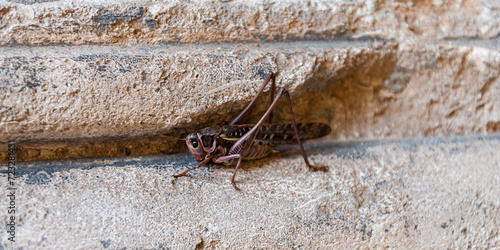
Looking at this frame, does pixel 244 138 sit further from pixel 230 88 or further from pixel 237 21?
pixel 237 21

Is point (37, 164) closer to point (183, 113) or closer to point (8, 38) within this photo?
point (8, 38)

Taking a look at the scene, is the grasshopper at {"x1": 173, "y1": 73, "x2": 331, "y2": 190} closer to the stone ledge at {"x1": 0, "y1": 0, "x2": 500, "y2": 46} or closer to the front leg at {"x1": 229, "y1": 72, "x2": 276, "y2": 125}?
the front leg at {"x1": 229, "y1": 72, "x2": 276, "y2": 125}

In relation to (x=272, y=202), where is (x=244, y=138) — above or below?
above

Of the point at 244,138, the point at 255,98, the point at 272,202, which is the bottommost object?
the point at 272,202

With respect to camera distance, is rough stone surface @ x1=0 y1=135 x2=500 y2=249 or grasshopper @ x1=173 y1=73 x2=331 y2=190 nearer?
rough stone surface @ x1=0 y1=135 x2=500 y2=249

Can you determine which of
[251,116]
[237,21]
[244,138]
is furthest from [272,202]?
[237,21]

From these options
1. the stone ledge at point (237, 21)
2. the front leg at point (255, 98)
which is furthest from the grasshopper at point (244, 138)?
the stone ledge at point (237, 21)

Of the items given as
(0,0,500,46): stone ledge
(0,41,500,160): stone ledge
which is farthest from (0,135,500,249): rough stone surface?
(0,0,500,46): stone ledge

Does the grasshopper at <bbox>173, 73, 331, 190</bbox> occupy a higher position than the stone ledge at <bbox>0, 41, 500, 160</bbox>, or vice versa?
the stone ledge at <bbox>0, 41, 500, 160</bbox>
